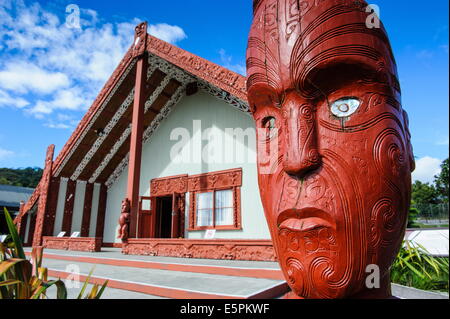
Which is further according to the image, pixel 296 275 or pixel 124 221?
pixel 124 221

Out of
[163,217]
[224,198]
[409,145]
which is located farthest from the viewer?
[163,217]

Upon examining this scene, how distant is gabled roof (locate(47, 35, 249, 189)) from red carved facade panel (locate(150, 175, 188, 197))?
155cm

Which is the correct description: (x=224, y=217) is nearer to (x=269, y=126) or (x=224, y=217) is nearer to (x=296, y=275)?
(x=269, y=126)

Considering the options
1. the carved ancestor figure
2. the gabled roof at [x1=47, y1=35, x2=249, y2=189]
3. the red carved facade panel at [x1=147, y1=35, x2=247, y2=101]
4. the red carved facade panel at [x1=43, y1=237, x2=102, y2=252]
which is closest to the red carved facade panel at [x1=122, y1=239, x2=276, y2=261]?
the carved ancestor figure

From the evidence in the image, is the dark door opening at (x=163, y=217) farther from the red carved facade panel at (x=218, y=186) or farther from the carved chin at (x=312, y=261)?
the carved chin at (x=312, y=261)

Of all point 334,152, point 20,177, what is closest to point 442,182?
point 334,152

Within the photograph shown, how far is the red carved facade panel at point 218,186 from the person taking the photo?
21.3 ft

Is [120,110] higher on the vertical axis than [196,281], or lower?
higher

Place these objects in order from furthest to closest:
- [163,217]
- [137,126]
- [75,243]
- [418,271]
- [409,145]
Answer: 1. [163,217]
2. [75,243]
3. [137,126]
4. [418,271]
5. [409,145]

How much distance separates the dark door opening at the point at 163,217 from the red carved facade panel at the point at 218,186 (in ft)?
4.27

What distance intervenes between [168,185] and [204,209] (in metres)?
1.46

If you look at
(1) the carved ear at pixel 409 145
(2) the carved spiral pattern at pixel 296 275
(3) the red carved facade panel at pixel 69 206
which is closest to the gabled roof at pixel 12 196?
(3) the red carved facade panel at pixel 69 206

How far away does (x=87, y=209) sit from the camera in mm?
8969
